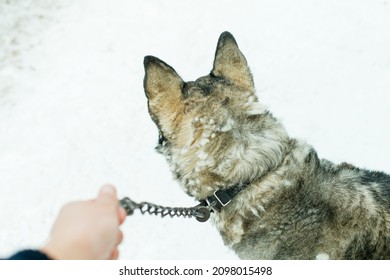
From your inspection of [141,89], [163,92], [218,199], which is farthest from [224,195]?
[141,89]

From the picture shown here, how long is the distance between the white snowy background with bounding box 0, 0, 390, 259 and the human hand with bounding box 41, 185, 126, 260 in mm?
2881

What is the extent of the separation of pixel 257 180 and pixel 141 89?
3.23 m

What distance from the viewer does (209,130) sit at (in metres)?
3.18

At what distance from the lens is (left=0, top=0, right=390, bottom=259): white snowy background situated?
5.28 metres

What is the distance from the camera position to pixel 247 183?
3238mm

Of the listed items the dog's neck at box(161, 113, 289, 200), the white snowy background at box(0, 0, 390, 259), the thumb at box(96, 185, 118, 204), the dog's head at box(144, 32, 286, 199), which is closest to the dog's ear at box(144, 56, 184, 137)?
the dog's head at box(144, 32, 286, 199)

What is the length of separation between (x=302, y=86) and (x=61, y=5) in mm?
4206

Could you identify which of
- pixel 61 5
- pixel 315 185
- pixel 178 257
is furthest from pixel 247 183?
pixel 61 5

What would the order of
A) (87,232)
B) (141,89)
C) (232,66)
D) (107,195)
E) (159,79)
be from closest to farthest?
1. (87,232)
2. (107,195)
3. (159,79)
4. (232,66)
5. (141,89)

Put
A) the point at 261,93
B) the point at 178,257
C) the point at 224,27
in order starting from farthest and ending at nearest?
the point at 224,27, the point at 261,93, the point at 178,257

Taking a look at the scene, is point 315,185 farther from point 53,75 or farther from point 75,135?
point 53,75

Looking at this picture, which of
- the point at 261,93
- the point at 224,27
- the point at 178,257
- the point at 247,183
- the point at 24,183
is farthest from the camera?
the point at 224,27

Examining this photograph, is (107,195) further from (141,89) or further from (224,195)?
(141,89)

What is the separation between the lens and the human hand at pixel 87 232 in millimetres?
2082
